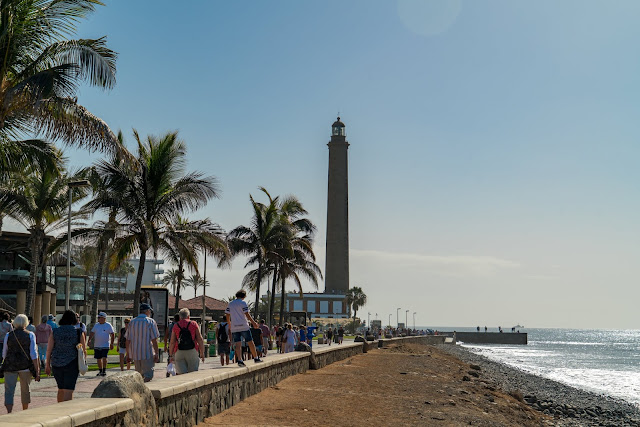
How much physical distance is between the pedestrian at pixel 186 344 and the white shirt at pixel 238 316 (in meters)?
1.64

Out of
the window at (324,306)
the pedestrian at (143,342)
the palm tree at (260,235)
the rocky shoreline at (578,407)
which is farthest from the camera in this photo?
the window at (324,306)

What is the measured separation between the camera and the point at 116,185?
84.0ft

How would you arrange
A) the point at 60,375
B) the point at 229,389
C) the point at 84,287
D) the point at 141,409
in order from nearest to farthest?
1. the point at 141,409
2. the point at 60,375
3. the point at 229,389
4. the point at 84,287

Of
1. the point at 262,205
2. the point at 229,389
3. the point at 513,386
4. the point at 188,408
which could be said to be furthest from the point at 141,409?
the point at 262,205

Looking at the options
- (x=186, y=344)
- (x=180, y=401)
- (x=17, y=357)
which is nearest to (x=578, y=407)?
(x=186, y=344)

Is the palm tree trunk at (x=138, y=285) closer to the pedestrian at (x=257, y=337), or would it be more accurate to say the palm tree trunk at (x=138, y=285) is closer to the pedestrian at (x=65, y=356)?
the pedestrian at (x=257, y=337)

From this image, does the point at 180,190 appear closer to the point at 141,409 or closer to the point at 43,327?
the point at 43,327

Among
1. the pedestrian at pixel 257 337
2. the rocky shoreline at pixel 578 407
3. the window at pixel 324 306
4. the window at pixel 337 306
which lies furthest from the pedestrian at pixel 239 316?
the window at pixel 324 306

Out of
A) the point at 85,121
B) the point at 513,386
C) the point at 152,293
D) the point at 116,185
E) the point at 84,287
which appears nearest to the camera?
the point at 85,121

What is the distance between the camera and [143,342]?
1154 cm

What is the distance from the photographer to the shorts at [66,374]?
936cm

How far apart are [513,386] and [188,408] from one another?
94.6 ft

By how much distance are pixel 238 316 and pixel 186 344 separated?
1900 millimetres

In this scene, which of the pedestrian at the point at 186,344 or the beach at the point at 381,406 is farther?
the pedestrian at the point at 186,344
